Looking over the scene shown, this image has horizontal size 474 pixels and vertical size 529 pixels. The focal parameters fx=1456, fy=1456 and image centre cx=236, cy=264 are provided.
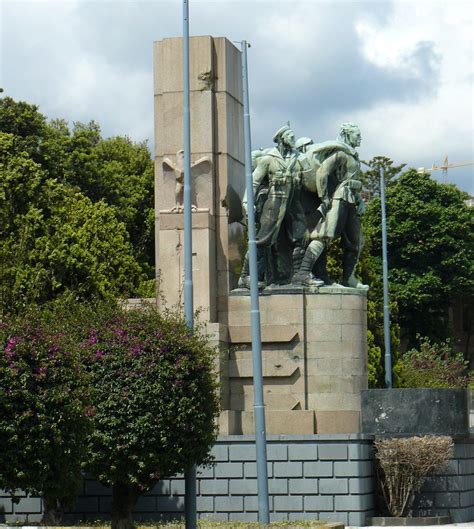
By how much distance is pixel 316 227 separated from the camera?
112 ft

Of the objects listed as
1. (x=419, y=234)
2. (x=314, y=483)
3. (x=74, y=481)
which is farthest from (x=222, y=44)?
(x=419, y=234)

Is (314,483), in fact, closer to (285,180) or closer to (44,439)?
(285,180)

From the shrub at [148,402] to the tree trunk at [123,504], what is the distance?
29.4 inches

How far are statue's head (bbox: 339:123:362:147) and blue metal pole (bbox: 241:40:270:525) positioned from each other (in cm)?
517

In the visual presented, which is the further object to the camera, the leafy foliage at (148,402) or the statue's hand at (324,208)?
the statue's hand at (324,208)

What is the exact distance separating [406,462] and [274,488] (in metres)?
3.01

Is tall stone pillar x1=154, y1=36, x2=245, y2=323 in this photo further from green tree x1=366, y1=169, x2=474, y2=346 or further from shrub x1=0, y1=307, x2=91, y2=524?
green tree x1=366, y1=169, x2=474, y2=346

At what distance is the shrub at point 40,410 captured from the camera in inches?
896

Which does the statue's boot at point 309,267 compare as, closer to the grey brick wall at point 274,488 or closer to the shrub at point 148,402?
the grey brick wall at point 274,488

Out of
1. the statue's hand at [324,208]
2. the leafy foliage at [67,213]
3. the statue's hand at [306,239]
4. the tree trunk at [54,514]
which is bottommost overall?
the tree trunk at [54,514]

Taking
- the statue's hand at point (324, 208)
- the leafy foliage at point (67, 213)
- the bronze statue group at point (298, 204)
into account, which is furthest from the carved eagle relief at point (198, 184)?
the leafy foliage at point (67, 213)

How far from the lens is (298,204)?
34031mm

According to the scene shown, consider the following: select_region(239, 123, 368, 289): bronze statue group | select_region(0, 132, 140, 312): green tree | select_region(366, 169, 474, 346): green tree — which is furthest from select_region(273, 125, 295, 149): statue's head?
select_region(366, 169, 474, 346): green tree

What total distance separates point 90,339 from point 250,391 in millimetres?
6623
